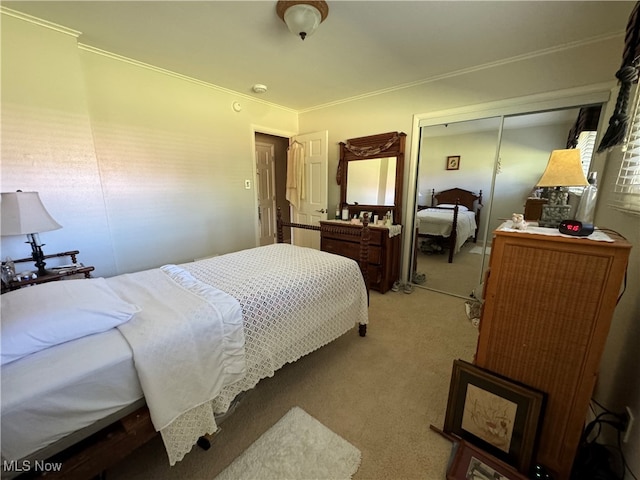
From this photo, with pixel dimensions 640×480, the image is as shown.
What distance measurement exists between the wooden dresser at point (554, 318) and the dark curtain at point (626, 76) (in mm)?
610

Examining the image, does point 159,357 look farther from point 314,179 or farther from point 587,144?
point 587,144

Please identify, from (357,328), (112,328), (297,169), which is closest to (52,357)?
(112,328)

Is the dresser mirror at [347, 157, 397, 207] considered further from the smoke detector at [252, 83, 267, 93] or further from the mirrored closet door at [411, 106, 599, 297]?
the smoke detector at [252, 83, 267, 93]

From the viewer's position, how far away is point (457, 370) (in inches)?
51.0

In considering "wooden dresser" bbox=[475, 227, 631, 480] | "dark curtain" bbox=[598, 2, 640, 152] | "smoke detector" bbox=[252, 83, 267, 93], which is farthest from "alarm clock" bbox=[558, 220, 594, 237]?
"smoke detector" bbox=[252, 83, 267, 93]

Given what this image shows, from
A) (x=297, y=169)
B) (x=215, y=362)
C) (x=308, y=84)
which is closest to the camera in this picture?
(x=215, y=362)

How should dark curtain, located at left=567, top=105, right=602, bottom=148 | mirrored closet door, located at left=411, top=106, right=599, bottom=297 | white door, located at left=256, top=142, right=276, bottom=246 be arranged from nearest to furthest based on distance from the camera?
dark curtain, located at left=567, top=105, right=602, bottom=148 < mirrored closet door, located at left=411, top=106, right=599, bottom=297 < white door, located at left=256, top=142, right=276, bottom=246

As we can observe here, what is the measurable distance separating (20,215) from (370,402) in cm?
262

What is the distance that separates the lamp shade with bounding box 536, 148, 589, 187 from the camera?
135cm

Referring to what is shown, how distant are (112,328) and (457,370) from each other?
167 centimetres

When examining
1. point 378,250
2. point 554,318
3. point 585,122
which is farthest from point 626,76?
point 378,250

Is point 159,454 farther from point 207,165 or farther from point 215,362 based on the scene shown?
point 207,165

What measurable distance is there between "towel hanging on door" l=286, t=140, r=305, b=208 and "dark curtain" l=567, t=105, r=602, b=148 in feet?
10.2

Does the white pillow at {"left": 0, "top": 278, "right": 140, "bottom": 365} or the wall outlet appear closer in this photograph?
the white pillow at {"left": 0, "top": 278, "right": 140, "bottom": 365}
